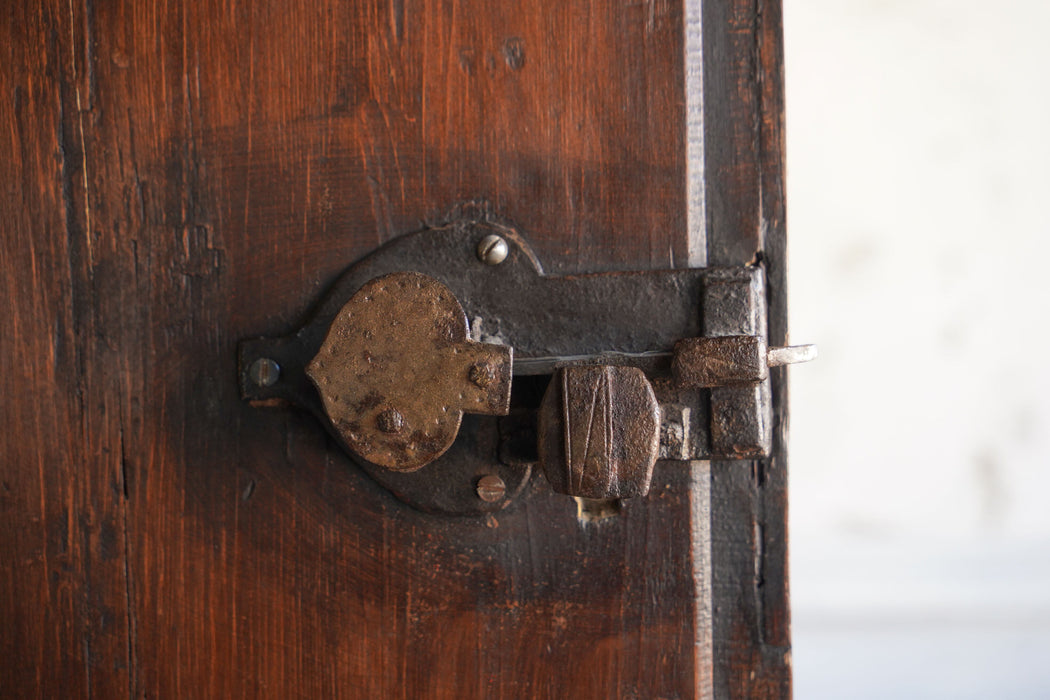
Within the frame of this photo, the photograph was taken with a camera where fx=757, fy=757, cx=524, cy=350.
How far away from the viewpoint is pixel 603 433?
Answer: 0.42m

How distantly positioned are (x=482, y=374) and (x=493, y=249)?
85mm

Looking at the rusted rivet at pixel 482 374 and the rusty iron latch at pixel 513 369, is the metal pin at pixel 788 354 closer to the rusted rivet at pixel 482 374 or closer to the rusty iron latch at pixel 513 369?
the rusty iron latch at pixel 513 369

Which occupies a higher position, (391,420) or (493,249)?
(493,249)

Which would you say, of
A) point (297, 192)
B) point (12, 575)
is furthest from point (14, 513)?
point (297, 192)

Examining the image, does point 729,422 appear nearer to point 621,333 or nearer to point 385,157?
point 621,333

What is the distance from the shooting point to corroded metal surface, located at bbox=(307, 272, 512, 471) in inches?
17.5

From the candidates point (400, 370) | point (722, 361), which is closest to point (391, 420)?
point (400, 370)

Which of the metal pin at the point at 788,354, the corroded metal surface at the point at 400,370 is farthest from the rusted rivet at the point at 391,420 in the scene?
the metal pin at the point at 788,354

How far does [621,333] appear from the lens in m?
0.47

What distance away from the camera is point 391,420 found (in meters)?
0.44

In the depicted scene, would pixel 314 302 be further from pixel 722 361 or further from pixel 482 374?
pixel 722 361

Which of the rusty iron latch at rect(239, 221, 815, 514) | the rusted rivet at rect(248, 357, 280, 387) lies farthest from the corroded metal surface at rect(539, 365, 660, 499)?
the rusted rivet at rect(248, 357, 280, 387)

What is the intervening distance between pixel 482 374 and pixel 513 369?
0.9 inches

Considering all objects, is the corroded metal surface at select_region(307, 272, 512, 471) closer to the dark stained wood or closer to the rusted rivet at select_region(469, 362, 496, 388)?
the rusted rivet at select_region(469, 362, 496, 388)
